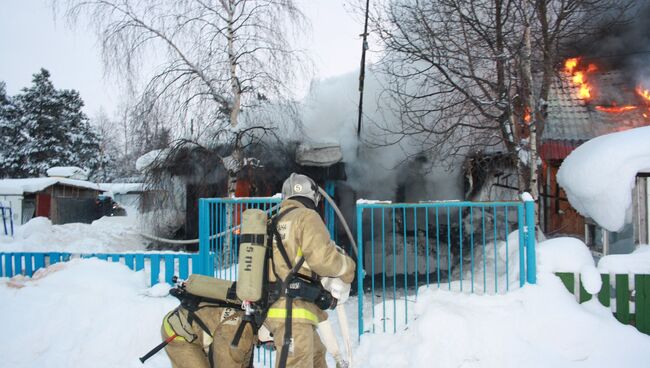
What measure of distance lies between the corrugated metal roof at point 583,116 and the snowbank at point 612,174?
16.1ft

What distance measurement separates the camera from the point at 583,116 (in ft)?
35.0

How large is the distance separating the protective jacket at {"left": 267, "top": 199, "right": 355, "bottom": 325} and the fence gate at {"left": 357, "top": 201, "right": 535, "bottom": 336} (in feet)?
5.26

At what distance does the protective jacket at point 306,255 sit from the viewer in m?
2.83

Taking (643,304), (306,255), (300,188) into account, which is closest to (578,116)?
(643,304)

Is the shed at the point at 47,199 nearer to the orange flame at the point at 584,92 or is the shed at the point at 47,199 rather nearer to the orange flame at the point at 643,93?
the orange flame at the point at 584,92

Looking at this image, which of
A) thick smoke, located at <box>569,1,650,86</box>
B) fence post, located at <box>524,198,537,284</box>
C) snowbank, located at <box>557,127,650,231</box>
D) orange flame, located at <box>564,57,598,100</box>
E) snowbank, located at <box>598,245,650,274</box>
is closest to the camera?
fence post, located at <box>524,198,537,284</box>

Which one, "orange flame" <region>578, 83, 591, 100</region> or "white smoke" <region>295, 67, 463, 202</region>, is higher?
"orange flame" <region>578, 83, 591, 100</region>

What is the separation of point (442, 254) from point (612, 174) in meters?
5.91

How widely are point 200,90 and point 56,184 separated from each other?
13421 millimetres

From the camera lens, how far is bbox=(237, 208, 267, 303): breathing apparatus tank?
2.78 meters

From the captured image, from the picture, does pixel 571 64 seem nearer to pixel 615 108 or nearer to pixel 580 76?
pixel 580 76

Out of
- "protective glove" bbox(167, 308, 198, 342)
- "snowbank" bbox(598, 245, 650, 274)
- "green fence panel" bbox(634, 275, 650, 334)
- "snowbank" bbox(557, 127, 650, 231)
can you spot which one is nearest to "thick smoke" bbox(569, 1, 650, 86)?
"snowbank" bbox(557, 127, 650, 231)

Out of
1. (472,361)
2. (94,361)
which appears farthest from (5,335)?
(472,361)

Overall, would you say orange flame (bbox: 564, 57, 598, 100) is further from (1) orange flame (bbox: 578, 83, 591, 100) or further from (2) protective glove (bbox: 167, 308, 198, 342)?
(2) protective glove (bbox: 167, 308, 198, 342)
